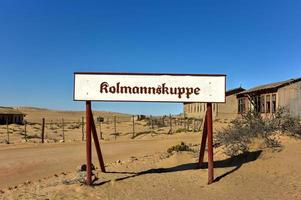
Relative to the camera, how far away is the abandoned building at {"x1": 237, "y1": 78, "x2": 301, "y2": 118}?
2941cm

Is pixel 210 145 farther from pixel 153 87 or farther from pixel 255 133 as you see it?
pixel 255 133

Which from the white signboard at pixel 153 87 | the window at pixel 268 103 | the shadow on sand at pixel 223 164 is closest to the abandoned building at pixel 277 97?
the window at pixel 268 103

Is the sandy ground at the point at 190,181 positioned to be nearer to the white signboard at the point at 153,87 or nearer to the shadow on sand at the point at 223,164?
the shadow on sand at the point at 223,164

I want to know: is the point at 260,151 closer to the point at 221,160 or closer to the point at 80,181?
the point at 221,160

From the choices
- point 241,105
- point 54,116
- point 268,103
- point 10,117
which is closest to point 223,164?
point 268,103

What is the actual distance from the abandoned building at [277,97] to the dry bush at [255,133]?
10.9 m

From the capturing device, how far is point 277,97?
106 feet

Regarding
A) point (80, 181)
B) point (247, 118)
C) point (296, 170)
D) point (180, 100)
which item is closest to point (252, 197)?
point (296, 170)

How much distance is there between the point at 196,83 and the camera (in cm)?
1102

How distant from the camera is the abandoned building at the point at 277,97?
96.5ft

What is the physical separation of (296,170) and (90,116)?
515 cm

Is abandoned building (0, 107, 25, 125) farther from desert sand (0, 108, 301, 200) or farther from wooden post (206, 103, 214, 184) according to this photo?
wooden post (206, 103, 214, 184)

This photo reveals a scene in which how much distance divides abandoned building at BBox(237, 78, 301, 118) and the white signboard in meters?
15.6

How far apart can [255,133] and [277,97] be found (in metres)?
19.0
